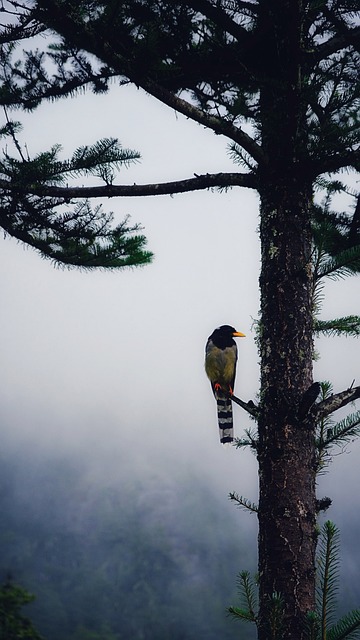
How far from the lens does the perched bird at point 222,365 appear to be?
5.74 m

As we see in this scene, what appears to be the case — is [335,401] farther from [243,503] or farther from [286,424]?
[243,503]

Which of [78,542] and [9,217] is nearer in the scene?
[9,217]

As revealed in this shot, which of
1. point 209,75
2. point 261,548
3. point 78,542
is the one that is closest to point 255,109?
point 209,75

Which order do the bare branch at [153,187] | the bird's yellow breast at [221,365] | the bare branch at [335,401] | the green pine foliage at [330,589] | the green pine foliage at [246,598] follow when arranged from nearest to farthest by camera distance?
1. the green pine foliage at [330,589]
2. the green pine foliage at [246,598]
3. the bare branch at [335,401]
4. the bare branch at [153,187]
5. the bird's yellow breast at [221,365]

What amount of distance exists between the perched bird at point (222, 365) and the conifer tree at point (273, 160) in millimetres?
1655

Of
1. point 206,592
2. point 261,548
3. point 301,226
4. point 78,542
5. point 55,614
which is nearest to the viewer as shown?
point 261,548

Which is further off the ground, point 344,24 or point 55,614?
point 55,614

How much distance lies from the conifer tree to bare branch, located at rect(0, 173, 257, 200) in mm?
10

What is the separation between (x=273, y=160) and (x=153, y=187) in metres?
0.92

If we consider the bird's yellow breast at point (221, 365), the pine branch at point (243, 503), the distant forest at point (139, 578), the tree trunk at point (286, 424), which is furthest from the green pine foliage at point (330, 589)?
the distant forest at point (139, 578)

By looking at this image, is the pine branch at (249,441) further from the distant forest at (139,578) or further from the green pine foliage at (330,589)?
the distant forest at (139,578)

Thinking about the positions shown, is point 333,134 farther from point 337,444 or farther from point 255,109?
point 337,444

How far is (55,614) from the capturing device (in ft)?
491

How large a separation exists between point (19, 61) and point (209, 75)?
1.91 metres
